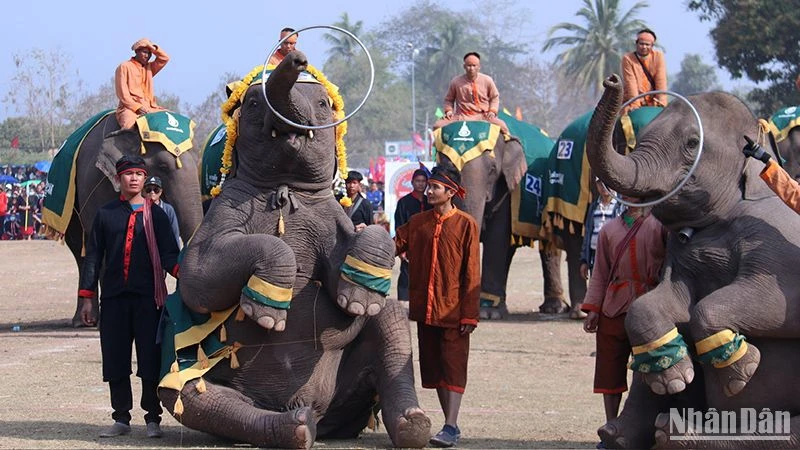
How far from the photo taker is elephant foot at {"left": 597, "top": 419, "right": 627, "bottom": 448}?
7.82 meters

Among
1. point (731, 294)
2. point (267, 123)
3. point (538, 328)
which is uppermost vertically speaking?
point (267, 123)

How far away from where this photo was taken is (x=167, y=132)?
47.3 ft

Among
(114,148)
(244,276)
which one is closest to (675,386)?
(244,276)

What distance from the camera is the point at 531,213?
17.4 m

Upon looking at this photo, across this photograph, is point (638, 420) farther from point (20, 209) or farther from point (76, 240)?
point (20, 209)

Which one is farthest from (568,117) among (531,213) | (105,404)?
(105,404)

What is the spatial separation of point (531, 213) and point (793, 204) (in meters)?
9.85

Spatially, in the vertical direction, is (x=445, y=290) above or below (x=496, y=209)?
below

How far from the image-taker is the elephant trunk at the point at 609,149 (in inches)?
277

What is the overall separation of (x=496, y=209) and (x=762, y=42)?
2359cm

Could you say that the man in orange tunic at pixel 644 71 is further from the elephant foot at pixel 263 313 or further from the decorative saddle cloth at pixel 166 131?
the elephant foot at pixel 263 313

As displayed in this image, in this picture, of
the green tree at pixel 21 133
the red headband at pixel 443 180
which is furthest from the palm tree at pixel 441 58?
Answer: the red headband at pixel 443 180

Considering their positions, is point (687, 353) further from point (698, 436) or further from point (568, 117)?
point (568, 117)

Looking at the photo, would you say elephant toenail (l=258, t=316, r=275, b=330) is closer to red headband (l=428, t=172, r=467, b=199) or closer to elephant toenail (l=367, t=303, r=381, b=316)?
elephant toenail (l=367, t=303, r=381, b=316)
